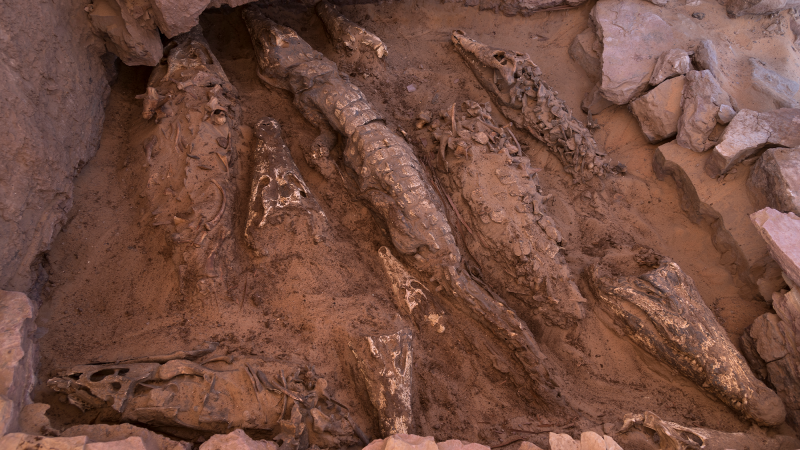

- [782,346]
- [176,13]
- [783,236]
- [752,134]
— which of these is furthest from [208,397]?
[752,134]

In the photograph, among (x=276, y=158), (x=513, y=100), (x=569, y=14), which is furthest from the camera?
(x=569, y=14)

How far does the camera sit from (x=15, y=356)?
211 cm

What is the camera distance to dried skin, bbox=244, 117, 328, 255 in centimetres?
318

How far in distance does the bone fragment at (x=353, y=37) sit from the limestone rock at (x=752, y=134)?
2.78 m

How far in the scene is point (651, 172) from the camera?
13.4 ft

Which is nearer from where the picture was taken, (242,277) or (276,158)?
(242,277)

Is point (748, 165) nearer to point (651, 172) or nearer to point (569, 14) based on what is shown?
point (651, 172)

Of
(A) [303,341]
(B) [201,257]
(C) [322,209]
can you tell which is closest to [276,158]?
(C) [322,209]

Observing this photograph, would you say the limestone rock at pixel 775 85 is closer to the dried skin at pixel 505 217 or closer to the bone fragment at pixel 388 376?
the dried skin at pixel 505 217

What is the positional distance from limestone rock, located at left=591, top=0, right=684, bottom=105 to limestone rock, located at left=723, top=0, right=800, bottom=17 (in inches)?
24.6

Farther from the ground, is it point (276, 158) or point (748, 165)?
point (748, 165)

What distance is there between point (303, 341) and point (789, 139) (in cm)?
369

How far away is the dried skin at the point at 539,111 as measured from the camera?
393cm

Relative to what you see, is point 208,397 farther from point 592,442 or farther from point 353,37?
point 353,37
